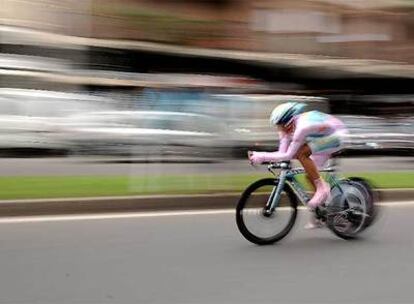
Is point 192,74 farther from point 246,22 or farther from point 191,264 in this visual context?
point 191,264

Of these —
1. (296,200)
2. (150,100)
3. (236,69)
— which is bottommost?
(296,200)

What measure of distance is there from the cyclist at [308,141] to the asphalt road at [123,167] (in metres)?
4.40

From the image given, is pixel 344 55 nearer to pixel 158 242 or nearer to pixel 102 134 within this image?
pixel 102 134

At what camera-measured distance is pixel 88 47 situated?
2323 centimetres

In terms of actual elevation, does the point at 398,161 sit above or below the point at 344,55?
below

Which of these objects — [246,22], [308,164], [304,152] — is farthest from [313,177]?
[246,22]

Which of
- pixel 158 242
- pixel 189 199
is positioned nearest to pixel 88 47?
pixel 189 199

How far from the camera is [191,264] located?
6.46 meters

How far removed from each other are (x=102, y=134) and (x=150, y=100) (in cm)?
257

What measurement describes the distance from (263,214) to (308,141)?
797mm

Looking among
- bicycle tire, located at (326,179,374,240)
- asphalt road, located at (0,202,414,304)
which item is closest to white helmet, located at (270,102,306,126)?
bicycle tire, located at (326,179,374,240)

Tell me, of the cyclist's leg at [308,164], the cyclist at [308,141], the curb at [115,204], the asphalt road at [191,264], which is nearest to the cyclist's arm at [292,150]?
the cyclist at [308,141]

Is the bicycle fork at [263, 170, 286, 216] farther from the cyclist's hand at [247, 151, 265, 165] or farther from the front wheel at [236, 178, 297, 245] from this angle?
the cyclist's hand at [247, 151, 265, 165]

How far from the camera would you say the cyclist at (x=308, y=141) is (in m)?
7.04
